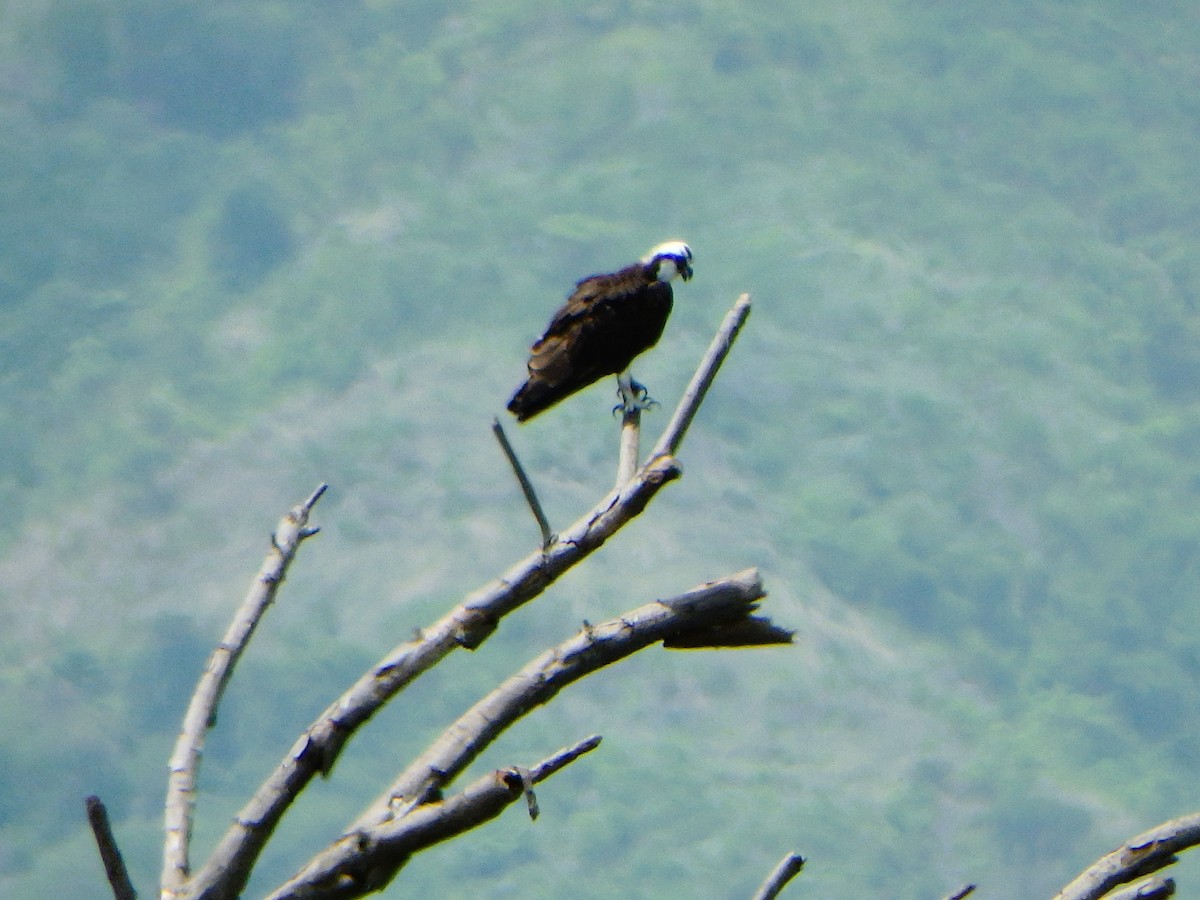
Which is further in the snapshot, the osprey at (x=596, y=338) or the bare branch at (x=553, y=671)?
the osprey at (x=596, y=338)

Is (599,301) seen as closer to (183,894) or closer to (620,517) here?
(620,517)

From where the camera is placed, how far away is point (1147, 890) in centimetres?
338

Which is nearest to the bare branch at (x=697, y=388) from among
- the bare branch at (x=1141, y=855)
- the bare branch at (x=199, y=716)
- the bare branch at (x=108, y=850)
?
the bare branch at (x=199, y=716)

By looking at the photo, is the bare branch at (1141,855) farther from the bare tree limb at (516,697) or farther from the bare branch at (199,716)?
the bare branch at (199,716)

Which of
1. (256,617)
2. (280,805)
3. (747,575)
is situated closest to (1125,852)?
(747,575)

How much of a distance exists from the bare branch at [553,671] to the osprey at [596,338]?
346cm

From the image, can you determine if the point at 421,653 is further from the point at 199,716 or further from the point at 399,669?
the point at 199,716

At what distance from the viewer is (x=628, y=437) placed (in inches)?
176

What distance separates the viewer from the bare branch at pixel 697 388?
13.6 feet

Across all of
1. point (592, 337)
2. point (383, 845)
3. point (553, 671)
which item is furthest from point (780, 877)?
point (592, 337)

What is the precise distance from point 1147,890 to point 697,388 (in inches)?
74.2

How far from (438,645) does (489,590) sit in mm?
245

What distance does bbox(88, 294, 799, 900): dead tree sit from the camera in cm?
302

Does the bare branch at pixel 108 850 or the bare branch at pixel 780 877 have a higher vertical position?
the bare branch at pixel 108 850
